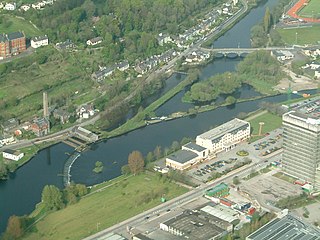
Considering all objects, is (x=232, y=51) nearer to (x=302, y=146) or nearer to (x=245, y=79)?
(x=245, y=79)

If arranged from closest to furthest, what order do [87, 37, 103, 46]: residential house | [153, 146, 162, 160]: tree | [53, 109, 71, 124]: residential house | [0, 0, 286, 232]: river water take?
1. [0, 0, 286, 232]: river water
2. [153, 146, 162, 160]: tree
3. [53, 109, 71, 124]: residential house
4. [87, 37, 103, 46]: residential house

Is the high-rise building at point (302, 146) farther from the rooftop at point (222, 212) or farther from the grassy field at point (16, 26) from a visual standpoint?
the grassy field at point (16, 26)

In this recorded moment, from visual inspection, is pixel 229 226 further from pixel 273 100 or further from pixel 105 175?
pixel 273 100

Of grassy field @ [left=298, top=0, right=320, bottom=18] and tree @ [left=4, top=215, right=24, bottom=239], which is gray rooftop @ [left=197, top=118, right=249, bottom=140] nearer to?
tree @ [left=4, top=215, right=24, bottom=239]

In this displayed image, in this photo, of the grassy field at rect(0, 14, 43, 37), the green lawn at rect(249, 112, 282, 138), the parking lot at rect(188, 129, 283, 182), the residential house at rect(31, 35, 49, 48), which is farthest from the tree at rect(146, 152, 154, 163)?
the grassy field at rect(0, 14, 43, 37)

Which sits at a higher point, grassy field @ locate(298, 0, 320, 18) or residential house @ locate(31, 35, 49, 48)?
residential house @ locate(31, 35, 49, 48)

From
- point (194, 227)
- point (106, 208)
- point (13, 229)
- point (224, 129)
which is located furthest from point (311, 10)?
point (13, 229)

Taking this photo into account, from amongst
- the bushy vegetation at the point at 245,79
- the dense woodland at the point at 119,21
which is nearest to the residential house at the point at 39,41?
the dense woodland at the point at 119,21
